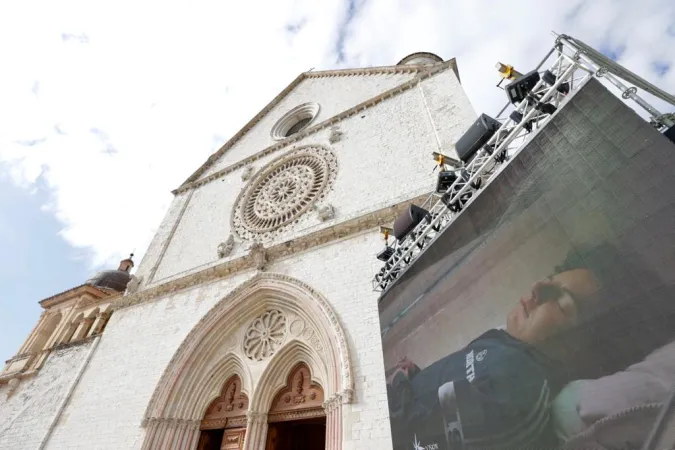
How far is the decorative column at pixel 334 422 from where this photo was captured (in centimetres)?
469

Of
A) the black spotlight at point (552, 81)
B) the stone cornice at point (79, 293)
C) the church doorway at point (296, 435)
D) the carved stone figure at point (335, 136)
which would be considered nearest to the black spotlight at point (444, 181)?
the black spotlight at point (552, 81)

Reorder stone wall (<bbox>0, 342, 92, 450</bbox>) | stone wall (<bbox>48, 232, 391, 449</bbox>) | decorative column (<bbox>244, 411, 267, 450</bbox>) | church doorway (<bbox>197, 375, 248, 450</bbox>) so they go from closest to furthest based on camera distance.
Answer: stone wall (<bbox>48, 232, 391, 449</bbox>)
decorative column (<bbox>244, 411, 267, 450</bbox>)
church doorway (<bbox>197, 375, 248, 450</bbox>)
stone wall (<bbox>0, 342, 92, 450</bbox>)

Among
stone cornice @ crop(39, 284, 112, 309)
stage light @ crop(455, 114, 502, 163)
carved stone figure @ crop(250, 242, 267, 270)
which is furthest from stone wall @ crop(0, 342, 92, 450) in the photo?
stage light @ crop(455, 114, 502, 163)

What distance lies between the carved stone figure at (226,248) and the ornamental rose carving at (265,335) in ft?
7.45

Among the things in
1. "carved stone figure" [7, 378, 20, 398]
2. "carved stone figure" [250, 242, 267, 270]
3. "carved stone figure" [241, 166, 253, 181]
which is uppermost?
"carved stone figure" [241, 166, 253, 181]

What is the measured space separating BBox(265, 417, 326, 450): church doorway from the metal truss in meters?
3.37

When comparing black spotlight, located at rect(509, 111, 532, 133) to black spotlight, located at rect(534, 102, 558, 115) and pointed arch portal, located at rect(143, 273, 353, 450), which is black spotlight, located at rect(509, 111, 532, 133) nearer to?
black spotlight, located at rect(534, 102, 558, 115)

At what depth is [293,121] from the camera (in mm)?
13047

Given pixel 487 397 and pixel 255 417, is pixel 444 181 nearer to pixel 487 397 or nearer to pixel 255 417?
pixel 487 397

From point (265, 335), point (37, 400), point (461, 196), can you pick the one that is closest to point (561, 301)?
point (461, 196)

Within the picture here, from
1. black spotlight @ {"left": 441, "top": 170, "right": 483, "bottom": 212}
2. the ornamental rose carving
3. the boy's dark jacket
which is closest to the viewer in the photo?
the boy's dark jacket

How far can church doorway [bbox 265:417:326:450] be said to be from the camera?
246 inches

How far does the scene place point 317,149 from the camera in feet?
32.6

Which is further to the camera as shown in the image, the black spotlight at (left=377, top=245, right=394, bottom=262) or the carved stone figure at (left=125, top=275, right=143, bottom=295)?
the carved stone figure at (left=125, top=275, right=143, bottom=295)
